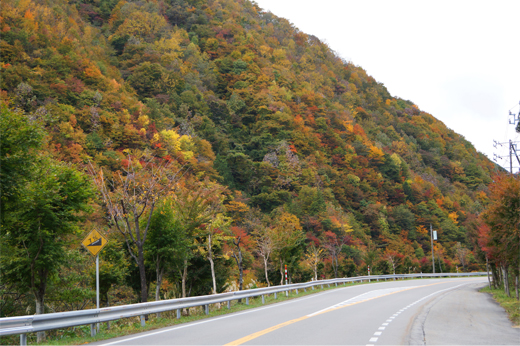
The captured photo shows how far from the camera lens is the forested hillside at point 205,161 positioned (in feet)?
65.3

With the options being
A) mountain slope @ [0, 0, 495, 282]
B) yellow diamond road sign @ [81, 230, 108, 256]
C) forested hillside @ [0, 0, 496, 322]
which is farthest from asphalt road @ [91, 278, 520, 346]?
mountain slope @ [0, 0, 495, 282]

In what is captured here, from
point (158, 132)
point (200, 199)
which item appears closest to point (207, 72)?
point (158, 132)

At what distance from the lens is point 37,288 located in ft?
54.0

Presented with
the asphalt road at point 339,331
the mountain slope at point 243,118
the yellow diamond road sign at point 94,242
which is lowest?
the asphalt road at point 339,331

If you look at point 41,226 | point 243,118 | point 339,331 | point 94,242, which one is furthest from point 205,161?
point 339,331

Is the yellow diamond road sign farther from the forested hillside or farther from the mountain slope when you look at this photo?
the mountain slope

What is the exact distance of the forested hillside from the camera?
1991 centimetres

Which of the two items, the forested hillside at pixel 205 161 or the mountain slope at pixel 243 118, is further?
the mountain slope at pixel 243 118

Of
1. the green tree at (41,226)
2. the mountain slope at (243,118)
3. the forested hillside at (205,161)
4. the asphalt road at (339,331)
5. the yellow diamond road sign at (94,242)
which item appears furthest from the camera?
the mountain slope at (243,118)

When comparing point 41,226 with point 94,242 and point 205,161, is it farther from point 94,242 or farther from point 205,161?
point 205,161

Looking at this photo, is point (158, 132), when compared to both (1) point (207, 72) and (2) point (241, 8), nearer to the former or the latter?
(1) point (207, 72)

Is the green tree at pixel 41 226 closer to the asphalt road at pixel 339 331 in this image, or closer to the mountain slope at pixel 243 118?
the asphalt road at pixel 339 331

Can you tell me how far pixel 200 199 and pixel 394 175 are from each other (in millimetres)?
83791

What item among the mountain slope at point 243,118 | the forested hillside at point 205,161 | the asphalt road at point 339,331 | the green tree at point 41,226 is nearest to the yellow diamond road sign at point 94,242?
the forested hillside at point 205,161
